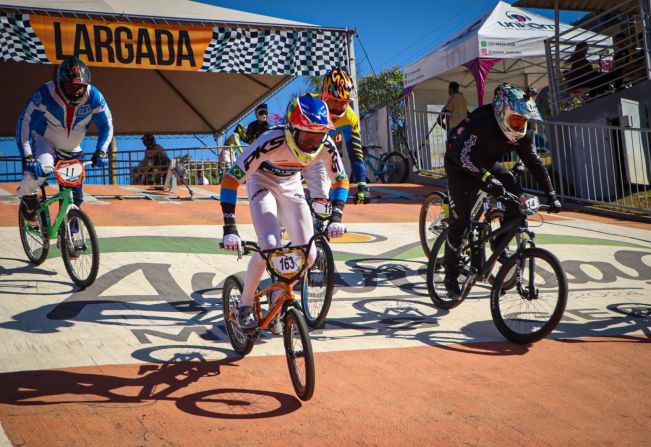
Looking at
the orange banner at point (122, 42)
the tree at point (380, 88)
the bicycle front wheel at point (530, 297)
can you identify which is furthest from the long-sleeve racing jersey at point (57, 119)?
the tree at point (380, 88)

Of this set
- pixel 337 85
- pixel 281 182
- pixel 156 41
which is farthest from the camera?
pixel 156 41

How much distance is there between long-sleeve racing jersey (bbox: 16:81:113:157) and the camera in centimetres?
765

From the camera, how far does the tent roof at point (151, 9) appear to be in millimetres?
14188

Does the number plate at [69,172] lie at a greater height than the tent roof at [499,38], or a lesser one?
lesser

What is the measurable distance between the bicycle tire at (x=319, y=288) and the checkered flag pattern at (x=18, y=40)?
10.2m

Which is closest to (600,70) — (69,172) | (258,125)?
(258,125)

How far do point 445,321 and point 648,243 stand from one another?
552cm

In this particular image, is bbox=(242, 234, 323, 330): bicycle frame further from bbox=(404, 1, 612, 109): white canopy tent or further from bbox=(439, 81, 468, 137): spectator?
bbox=(404, 1, 612, 109): white canopy tent

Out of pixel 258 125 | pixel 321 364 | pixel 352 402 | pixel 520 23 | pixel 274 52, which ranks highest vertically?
pixel 520 23

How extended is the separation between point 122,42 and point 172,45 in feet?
3.58

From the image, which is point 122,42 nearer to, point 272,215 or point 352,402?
point 272,215

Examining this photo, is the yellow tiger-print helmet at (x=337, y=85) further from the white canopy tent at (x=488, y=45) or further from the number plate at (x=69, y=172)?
the white canopy tent at (x=488, y=45)

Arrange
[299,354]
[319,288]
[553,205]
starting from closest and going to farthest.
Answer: [299,354], [319,288], [553,205]

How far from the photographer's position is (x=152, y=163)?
19.1 metres
